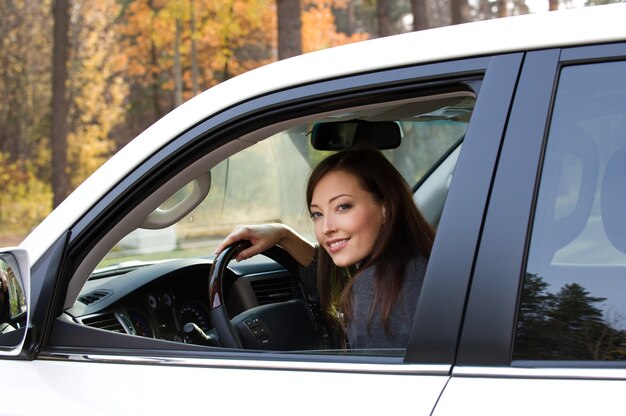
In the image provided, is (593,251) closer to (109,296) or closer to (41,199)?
(109,296)

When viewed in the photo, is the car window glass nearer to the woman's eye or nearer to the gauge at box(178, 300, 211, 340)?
the woman's eye

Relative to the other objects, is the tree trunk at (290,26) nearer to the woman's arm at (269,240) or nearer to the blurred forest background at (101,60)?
the woman's arm at (269,240)

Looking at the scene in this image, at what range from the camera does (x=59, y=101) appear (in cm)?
1481

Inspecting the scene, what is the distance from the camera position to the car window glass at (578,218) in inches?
63.6

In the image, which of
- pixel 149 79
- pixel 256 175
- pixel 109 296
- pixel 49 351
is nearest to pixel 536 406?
pixel 49 351

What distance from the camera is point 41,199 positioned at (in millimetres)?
27359

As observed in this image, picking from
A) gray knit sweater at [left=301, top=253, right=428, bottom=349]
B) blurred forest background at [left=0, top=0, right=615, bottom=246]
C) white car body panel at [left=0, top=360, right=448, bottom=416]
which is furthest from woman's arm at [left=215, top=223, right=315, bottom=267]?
blurred forest background at [left=0, top=0, right=615, bottom=246]

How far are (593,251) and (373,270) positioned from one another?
0.88 metres

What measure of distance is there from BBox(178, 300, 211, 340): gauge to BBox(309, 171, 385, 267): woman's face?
64 centimetres

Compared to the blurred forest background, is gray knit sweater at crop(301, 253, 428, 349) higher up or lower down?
lower down

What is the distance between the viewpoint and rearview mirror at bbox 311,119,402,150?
2814 millimetres

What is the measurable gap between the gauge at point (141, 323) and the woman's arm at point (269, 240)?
332 mm

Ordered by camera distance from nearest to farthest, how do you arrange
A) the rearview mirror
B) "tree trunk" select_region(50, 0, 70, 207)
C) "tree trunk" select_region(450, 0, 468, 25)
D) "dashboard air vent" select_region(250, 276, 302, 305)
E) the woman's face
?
the woman's face
the rearview mirror
"dashboard air vent" select_region(250, 276, 302, 305)
"tree trunk" select_region(50, 0, 70, 207)
"tree trunk" select_region(450, 0, 468, 25)

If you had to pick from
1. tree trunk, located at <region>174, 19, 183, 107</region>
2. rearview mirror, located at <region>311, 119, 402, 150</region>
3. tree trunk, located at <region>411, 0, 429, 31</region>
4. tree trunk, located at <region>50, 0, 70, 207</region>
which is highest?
tree trunk, located at <region>174, 19, 183, 107</region>
